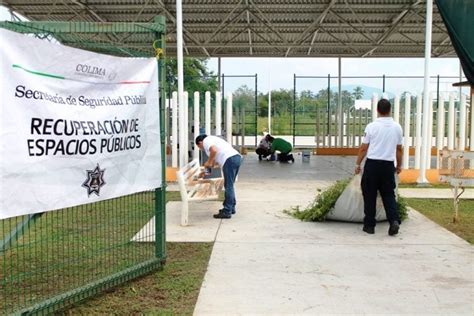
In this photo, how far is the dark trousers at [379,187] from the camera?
22.9 ft

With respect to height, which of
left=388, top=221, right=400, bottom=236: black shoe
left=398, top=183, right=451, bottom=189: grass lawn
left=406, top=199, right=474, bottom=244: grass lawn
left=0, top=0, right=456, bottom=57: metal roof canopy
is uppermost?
left=0, top=0, right=456, bottom=57: metal roof canopy

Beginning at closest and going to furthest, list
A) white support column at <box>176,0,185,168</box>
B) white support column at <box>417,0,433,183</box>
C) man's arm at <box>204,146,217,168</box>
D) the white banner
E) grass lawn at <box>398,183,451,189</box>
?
the white banner → man's arm at <box>204,146,217,168</box> → white support column at <box>176,0,185,168</box> → white support column at <box>417,0,433,183</box> → grass lawn at <box>398,183,451,189</box>

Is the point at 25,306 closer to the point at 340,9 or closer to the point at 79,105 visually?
the point at 79,105

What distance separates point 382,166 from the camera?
696 cm

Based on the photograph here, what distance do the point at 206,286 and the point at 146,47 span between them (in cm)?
252

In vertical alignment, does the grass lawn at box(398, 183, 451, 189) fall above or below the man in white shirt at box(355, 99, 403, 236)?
below

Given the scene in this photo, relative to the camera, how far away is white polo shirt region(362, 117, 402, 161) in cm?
696

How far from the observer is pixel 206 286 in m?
4.96

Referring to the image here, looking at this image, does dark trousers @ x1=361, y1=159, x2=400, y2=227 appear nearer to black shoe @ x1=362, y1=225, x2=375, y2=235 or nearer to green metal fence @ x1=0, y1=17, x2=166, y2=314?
black shoe @ x1=362, y1=225, x2=375, y2=235

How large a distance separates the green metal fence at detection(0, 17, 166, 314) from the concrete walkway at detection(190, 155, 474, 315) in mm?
901

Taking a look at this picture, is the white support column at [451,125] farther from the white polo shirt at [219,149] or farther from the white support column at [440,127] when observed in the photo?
the white polo shirt at [219,149]

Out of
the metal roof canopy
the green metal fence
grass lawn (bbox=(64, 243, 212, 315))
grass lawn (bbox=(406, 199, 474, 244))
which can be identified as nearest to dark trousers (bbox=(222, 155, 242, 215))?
the green metal fence

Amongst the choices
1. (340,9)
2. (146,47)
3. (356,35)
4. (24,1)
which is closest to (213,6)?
(340,9)

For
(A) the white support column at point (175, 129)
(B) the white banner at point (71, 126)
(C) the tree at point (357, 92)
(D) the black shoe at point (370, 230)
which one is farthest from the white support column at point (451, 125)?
(C) the tree at point (357, 92)
